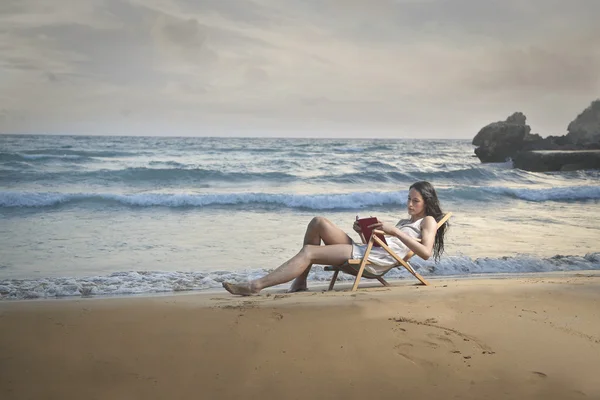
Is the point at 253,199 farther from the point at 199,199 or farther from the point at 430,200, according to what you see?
the point at 430,200

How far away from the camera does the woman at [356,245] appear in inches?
172

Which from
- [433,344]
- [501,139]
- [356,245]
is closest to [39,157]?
[356,245]

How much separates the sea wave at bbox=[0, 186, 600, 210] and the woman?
728cm

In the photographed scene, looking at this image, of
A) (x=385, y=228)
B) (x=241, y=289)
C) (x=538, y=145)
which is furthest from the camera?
(x=538, y=145)

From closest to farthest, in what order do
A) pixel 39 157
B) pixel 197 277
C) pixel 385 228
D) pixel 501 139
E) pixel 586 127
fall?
pixel 385 228 → pixel 197 277 → pixel 39 157 → pixel 586 127 → pixel 501 139

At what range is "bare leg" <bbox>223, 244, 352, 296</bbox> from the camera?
4.34 m

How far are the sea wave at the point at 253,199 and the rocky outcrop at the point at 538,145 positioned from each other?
7537mm

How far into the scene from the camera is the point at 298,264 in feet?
14.5

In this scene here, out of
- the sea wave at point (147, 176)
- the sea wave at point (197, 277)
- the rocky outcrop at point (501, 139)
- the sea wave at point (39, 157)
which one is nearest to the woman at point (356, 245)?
the sea wave at point (197, 277)

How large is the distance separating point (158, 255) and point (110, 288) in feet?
4.93

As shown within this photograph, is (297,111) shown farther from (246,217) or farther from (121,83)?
(246,217)

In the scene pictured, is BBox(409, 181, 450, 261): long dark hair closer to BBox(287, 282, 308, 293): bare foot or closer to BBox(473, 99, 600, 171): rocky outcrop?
BBox(287, 282, 308, 293): bare foot

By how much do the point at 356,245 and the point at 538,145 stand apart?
72.3ft

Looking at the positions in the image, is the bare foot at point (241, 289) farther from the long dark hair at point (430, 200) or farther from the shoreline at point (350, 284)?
the long dark hair at point (430, 200)
